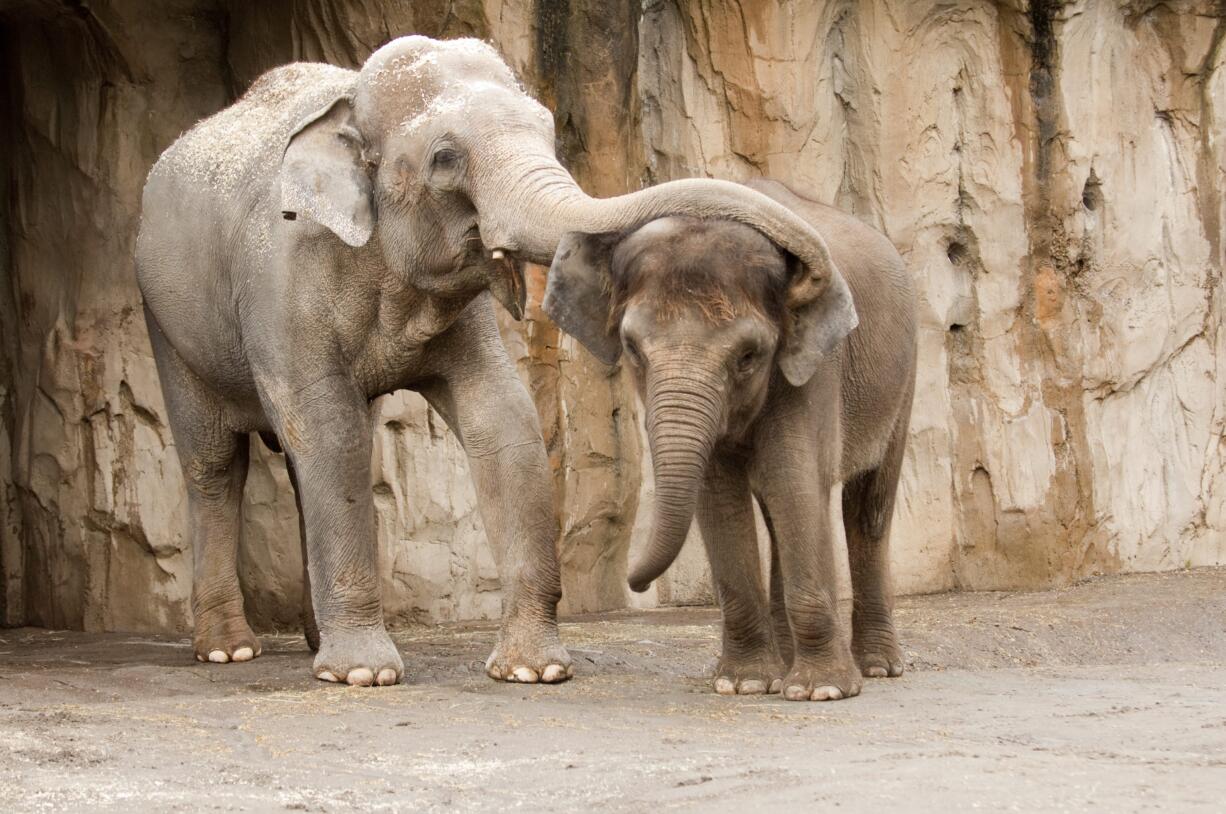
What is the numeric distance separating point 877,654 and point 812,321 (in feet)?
5.80

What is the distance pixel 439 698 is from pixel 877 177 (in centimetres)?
591

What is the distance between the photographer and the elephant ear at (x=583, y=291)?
6.48 m

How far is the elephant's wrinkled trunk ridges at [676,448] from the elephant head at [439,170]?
883 millimetres

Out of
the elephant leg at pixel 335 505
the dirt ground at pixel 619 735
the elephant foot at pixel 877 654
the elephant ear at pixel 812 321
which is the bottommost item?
the dirt ground at pixel 619 735

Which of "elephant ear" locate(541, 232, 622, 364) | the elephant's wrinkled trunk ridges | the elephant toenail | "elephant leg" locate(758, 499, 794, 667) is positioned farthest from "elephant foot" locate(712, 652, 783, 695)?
"elephant ear" locate(541, 232, 622, 364)

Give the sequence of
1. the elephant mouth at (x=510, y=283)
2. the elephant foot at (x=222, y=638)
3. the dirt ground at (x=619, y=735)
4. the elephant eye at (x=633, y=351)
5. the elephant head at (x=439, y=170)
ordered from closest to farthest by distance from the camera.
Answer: the dirt ground at (x=619, y=735), the elephant eye at (x=633, y=351), the elephant head at (x=439, y=170), the elephant mouth at (x=510, y=283), the elephant foot at (x=222, y=638)

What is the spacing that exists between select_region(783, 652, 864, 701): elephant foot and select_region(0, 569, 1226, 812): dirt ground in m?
0.07

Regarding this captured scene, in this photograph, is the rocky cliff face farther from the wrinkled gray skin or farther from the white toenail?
the white toenail

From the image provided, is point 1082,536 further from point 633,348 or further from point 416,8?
point 633,348

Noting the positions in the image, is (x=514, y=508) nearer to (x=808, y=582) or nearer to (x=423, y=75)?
(x=808, y=582)

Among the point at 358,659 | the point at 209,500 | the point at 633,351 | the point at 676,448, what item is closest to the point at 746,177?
the point at 209,500

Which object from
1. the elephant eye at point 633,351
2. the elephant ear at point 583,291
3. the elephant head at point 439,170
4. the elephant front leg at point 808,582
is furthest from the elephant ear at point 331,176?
the elephant front leg at point 808,582

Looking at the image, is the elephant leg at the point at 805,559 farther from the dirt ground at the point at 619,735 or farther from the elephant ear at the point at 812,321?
the elephant ear at the point at 812,321

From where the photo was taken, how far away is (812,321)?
637cm
